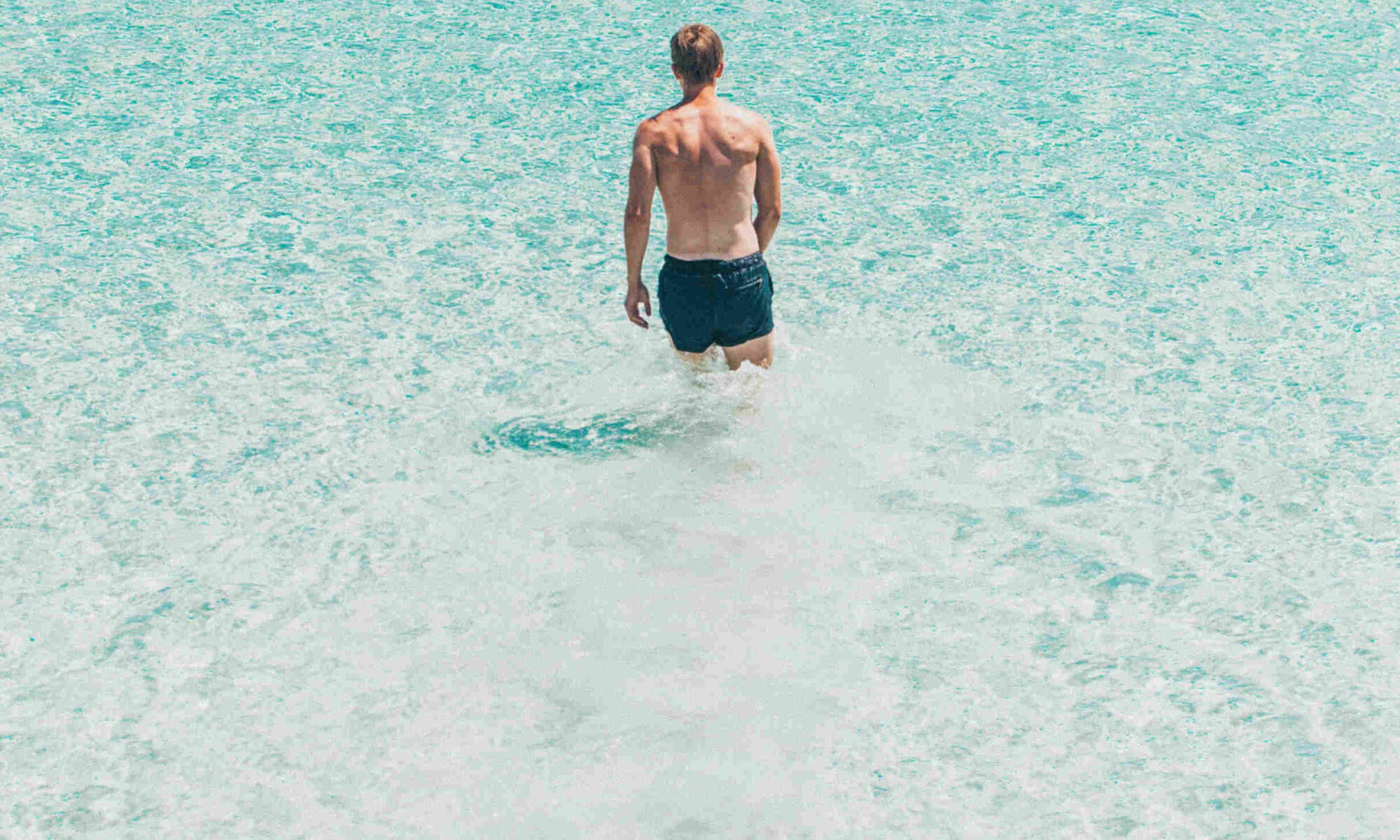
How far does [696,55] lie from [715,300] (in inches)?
35.0

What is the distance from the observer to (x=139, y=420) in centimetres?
591

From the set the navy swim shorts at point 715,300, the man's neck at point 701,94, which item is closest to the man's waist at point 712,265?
the navy swim shorts at point 715,300

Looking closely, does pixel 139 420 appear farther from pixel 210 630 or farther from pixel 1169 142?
pixel 1169 142

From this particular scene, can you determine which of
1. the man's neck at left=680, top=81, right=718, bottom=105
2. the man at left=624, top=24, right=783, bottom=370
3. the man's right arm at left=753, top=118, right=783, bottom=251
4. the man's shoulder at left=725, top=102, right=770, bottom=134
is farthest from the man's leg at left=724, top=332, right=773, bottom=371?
the man's neck at left=680, top=81, right=718, bottom=105

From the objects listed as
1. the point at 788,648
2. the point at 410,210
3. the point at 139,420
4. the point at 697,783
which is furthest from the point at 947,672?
the point at 410,210

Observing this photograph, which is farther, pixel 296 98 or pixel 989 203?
pixel 296 98

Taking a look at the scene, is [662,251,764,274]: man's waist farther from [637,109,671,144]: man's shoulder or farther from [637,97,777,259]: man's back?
[637,109,671,144]: man's shoulder

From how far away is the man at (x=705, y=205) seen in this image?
5.11m

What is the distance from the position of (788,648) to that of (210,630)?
75.2 inches

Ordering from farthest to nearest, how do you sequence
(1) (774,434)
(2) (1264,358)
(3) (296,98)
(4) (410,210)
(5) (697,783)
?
1. (3) (296,98)
2. (4) (410,210)
3. (2) (1264,358)
4. (1) (774,434)
5. (5) (697,783)

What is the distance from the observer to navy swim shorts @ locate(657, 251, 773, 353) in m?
5.32

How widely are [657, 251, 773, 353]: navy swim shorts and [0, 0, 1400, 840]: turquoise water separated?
352 millimetres

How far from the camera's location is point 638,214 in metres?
5.24

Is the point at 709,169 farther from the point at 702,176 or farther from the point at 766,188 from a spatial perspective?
the point at 766,188
